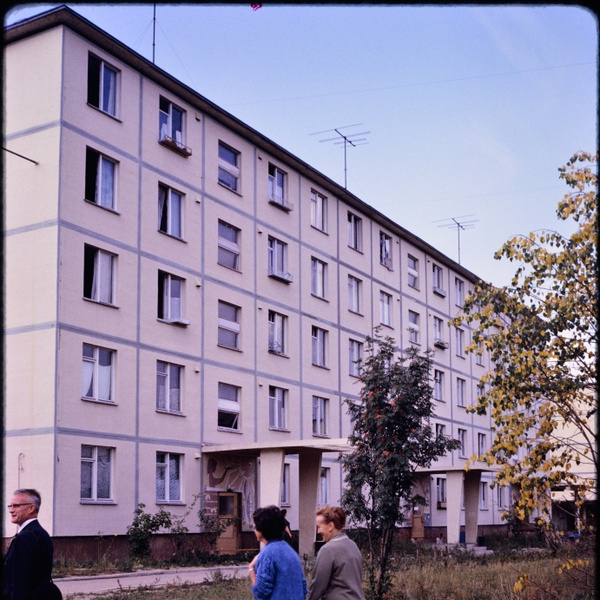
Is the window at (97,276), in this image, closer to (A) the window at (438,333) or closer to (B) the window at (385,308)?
(B) the window at (385,308)

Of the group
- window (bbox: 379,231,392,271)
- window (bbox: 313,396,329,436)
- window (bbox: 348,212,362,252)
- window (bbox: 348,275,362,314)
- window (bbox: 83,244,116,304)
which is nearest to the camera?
window (bbox: 83,244,116,304)

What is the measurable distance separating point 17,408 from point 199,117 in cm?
1273

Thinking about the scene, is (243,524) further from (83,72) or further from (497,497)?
(497,497)

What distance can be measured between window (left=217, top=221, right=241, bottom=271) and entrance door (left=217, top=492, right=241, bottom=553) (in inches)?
324

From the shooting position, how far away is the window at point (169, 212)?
104ft

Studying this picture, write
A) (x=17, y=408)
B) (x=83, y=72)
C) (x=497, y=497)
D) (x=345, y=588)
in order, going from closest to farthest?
(x=345, y=588) → (x=17, y=408) → (x=83, y=72) → (x=497, y=497)

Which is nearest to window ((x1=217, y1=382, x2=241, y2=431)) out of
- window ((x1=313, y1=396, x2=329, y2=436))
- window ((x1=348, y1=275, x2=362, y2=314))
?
window ((x1=313, y1=396, x2=329, y2=436))

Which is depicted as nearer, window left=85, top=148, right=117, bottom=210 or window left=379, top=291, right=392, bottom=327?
window left=85, top=148, right=117, bottom=210

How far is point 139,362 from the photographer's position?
2916cm

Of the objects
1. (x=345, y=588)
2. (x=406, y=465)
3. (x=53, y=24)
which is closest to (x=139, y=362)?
(x=53, y=24)

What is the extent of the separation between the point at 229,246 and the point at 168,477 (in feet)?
29.8

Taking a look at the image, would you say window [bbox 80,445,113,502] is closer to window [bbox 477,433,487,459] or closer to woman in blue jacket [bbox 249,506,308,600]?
woman in blue jacket [bbox 249,506,308,600]

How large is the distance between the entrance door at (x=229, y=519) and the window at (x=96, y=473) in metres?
5.23

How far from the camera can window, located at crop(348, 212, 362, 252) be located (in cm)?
4466
